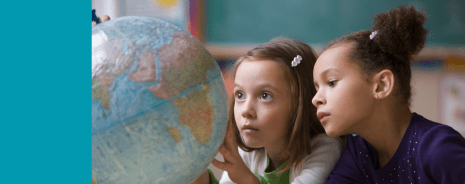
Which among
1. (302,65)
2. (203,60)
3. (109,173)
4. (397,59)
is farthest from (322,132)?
(109,173)

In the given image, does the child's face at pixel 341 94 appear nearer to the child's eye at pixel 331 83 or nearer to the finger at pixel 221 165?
the child's eye at pixel 331 83

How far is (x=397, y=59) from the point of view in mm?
904

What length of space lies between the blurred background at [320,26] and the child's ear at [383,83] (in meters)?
1.66

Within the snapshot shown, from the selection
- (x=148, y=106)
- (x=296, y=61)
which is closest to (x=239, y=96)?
(x=296, y=61)

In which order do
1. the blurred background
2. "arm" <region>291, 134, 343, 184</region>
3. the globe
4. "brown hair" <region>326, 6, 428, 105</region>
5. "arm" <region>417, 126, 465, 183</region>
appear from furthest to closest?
the blurred background → "arm" <region>291, 134, 343, 184</region> → "brown hair" <region>326, 6, 428, 105</region> → "arm" <region>417, 126, 465, 183</region> → the globe

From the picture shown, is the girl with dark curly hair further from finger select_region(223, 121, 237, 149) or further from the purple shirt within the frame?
finger select_region(223, 121, 237, 149)

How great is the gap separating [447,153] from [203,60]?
1.88 ft

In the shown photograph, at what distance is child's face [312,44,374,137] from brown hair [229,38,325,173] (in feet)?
0.47

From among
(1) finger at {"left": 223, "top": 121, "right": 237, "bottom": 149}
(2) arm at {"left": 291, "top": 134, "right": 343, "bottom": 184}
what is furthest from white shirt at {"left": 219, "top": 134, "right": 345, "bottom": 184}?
(1) finger at {"left": 223, "top": 121, "right": 237, "bottom": 149}

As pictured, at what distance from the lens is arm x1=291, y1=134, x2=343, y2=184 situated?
98 cm

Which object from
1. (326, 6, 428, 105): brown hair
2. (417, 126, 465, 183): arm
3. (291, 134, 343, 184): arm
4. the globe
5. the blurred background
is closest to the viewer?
the globe

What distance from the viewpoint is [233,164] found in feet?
3.07

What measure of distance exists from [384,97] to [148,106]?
0.56 m

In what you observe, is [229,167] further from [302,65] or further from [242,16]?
[242,16]
